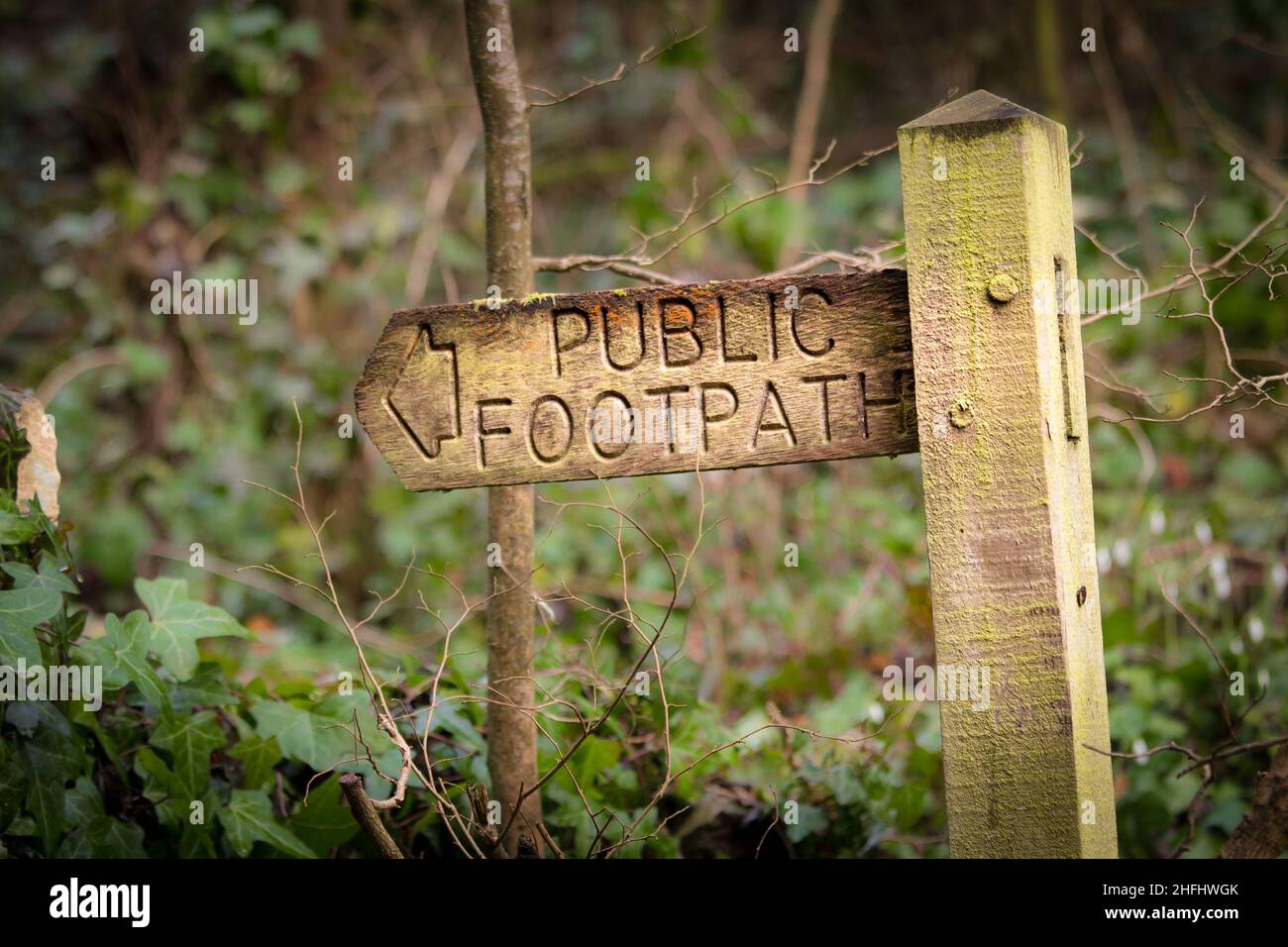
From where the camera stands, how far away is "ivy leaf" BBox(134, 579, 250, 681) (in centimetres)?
229

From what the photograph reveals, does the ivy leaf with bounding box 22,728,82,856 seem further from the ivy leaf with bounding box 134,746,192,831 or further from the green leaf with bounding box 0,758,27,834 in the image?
the ivy leaf with bounding box 134,746,192,831

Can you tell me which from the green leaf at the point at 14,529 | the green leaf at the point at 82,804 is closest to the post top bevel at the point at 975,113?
the green leaf at the point at 14,529

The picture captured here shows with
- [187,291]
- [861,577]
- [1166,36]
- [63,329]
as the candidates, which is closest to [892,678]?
[861,577]

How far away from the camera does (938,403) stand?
1.69 metres

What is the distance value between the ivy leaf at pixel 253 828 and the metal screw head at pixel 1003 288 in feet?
4.94

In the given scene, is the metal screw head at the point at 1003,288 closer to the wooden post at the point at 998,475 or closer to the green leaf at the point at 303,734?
the wooden post at the point at 998,475

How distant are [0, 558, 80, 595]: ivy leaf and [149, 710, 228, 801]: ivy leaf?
0.29m

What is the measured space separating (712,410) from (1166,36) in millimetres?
7372

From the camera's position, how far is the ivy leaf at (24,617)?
6.30 feet

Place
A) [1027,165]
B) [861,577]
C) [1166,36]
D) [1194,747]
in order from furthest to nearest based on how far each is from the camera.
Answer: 1. [1166,36]
2. [861,577]
3. [1194,747]
4. [1027,165]

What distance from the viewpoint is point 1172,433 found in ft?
17.1

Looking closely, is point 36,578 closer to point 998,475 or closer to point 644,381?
point 644,381

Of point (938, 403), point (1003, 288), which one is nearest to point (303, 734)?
point (938, 403)

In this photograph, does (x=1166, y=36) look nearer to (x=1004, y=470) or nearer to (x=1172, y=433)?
(x=1172, y=433)
